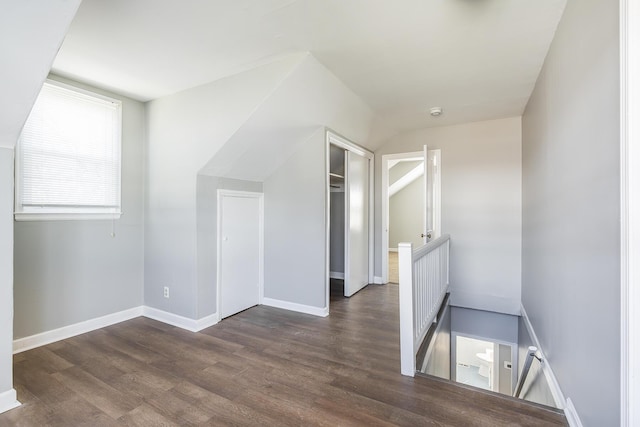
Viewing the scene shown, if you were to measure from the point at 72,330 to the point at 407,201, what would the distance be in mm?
7664

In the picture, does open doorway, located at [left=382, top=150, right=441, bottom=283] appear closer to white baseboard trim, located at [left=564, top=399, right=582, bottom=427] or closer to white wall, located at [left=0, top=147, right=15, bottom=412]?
white baseboard trim, located at [left=564, top=399, right=582, bottom=427]

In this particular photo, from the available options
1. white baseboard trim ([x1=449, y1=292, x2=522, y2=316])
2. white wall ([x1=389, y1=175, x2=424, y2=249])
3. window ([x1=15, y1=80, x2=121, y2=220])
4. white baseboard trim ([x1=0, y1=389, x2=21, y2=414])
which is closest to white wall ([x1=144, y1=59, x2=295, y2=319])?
window ([x1=15, y1=80, x2=121, y2=220])

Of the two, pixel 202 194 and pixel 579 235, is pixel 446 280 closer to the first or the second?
pixel 579 235

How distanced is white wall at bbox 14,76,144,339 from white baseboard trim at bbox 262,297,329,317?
148 cm

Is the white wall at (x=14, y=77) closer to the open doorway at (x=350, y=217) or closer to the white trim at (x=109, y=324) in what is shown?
the white trim at (x=109, y=324)

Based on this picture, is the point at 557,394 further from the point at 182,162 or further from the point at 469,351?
the point at 469,351

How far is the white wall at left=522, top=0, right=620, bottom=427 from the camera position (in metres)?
1.20

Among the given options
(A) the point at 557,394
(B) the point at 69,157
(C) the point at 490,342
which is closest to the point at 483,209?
(C) the point at 490,342

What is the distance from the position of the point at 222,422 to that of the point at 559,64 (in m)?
3.08

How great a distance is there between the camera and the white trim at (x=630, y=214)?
1.04 m

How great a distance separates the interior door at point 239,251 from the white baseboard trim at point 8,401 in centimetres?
160

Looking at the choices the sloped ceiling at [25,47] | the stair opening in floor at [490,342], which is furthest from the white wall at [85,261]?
the stair opening in floor at [490,342]

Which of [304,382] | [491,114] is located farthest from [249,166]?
[491,114]

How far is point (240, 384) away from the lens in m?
2.05
